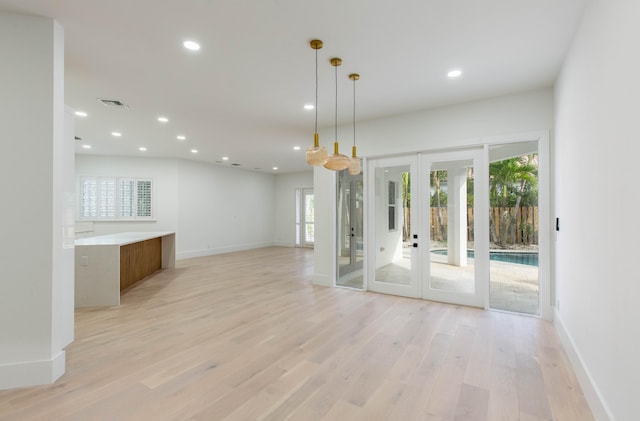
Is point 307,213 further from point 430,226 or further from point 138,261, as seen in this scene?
point 430,226

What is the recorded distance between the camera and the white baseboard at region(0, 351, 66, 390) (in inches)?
90.0

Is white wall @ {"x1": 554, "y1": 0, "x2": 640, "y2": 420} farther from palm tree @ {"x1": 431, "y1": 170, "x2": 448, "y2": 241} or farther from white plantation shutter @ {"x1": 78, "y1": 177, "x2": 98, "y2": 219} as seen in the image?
white plantation shutter @ {"x1": 78, "y1": 177, "x2": 98, "y2": 219}

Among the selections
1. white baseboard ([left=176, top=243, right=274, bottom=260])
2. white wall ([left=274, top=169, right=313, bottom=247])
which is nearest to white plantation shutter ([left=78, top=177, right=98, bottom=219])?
white baseboard ([left=176, top=243, right=274, bottom=260])

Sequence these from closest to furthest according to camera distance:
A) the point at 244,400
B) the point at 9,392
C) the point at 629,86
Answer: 1. the point at 629,86
2. the point at 244,400
3. the point at 9,392

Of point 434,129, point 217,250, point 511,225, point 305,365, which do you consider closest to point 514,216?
point 511,225

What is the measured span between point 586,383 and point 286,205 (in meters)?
10.4

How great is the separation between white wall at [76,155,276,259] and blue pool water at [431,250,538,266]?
7.19m

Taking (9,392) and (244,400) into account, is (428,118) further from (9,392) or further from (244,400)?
(9,392)

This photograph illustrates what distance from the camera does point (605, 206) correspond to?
1.88 meters

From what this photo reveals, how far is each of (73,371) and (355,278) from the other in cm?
425

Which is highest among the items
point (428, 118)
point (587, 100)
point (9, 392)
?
point (428, 118)

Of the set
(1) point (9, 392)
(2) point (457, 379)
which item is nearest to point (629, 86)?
(2) point (457, 379)

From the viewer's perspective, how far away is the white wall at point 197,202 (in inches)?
330

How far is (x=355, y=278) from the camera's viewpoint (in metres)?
5.74
